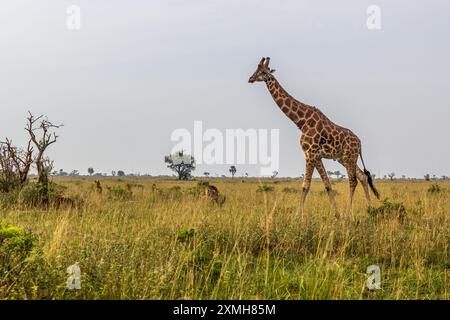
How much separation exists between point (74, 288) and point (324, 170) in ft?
23.5

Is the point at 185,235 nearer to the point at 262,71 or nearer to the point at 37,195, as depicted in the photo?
the point at 262,71

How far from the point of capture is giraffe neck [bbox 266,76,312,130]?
1079cm

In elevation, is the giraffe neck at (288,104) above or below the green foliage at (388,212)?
above

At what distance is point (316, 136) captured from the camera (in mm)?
10398

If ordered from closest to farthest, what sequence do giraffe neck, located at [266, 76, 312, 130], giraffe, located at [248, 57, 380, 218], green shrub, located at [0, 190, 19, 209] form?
giraffe, located at [248, 57, 380, 218], giraffe neck, located at [266, 76, 312, 130], green shrub, located at [0, 190, 19, 209]

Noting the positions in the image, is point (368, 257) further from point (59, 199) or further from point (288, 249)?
point (59, 199)

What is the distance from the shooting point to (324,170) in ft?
34.3

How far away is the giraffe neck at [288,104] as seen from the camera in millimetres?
10789

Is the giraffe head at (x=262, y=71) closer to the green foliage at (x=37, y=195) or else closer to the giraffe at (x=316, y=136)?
the giraffe at (x=316, y=136)

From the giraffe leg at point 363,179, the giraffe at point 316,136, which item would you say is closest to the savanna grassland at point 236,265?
the giraffe at point 316,136

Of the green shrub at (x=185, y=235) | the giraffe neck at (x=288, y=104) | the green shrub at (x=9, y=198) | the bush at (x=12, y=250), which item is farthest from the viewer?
the green shrub at (x=9, y=198)

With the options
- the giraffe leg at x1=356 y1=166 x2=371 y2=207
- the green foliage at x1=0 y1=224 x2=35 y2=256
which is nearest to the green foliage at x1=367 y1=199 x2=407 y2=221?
the giraffe leg at x1=356 y1=166 x2=371 y2=207

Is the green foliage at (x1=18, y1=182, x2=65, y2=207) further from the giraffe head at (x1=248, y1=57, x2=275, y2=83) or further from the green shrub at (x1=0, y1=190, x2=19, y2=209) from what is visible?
the giraffe head at (x1=248, y1=57, x2=275, y2=83)
